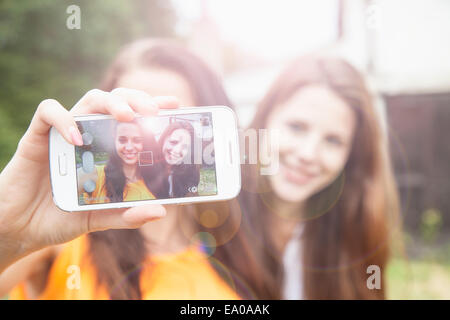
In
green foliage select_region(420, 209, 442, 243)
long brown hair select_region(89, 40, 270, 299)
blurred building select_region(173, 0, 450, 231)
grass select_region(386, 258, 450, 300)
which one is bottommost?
grass select_region(386, 258, 450, 300)

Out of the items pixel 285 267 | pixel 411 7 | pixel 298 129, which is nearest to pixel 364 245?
pixel 285 267

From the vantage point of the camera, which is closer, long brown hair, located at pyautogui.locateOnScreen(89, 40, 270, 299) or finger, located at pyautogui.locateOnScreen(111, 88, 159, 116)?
finger, located at pyautogui.locateOnScreen(111, 88, 159, 116)

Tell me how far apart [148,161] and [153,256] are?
409 millimetres

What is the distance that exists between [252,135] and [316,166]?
0.24 m

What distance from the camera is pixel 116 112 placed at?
1.85 ft

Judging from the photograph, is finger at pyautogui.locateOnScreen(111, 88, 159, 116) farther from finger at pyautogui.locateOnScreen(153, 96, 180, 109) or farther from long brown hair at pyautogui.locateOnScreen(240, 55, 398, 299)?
long brown hair at pyautogui.locateOnScreen(240, 55, 398, 299)

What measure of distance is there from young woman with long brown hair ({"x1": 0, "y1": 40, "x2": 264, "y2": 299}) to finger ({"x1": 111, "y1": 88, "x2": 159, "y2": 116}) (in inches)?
12.0

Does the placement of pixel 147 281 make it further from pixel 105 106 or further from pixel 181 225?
pixel 105 106

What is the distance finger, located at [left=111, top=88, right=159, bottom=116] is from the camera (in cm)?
58

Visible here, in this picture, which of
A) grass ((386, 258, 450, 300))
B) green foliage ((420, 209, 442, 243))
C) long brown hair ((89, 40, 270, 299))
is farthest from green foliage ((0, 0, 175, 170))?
green foliage ((420, 209, 442, 243))

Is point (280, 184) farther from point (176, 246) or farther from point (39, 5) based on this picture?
point (39, 5)

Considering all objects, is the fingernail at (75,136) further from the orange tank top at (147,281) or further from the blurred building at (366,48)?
the blurred building at (366,48)

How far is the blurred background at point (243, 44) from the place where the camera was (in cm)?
142

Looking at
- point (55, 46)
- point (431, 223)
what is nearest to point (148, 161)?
point (55, 46)
